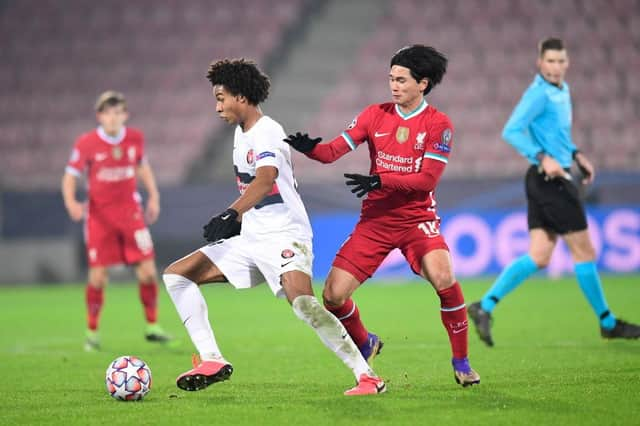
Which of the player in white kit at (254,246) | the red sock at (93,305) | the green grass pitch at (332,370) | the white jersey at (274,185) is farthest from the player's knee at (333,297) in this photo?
the red sock at (93,305)

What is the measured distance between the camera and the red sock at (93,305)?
921 cm

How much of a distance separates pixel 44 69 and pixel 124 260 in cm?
1355

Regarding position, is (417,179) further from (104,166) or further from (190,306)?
(104,166)

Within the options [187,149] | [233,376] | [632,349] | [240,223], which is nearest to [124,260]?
[233,376]

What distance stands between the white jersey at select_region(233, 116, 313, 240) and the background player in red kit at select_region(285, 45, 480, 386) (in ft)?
0.66

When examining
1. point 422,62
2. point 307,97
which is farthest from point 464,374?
point 307,97

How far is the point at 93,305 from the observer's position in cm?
938

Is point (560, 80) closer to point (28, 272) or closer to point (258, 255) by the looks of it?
point (258, 255)

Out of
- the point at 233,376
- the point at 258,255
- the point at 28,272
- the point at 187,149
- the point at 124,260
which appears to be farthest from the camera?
the point at 187,149

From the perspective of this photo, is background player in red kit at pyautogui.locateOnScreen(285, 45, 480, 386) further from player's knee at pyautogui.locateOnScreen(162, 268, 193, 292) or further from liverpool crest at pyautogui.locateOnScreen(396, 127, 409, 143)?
player's knee at pyautogui.locateOnScreen(162, 268, 193, 292)

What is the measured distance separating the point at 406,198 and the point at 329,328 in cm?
95

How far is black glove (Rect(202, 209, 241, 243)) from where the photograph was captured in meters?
5.62

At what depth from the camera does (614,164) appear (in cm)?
1819

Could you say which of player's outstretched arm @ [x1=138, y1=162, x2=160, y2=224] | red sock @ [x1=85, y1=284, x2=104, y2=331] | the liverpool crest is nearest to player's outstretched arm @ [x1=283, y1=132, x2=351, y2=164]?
the liverpool crest
